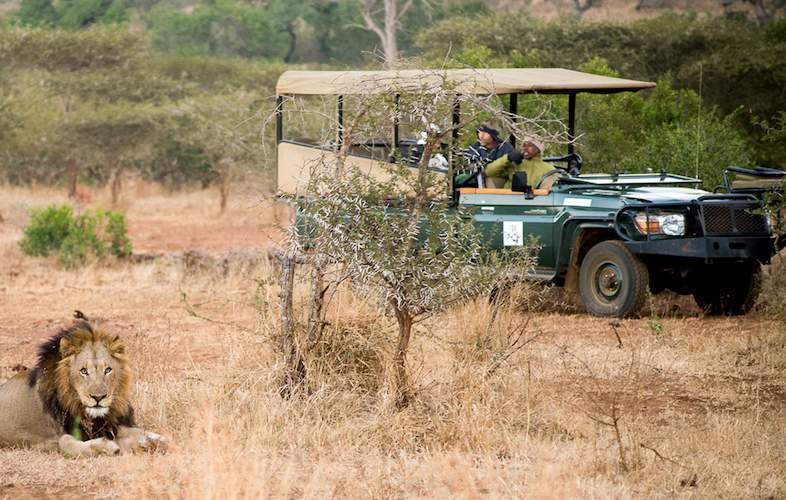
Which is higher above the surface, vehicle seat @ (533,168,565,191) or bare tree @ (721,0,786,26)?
bare tree @ (721,0,786,26)

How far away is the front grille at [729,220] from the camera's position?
1057cm

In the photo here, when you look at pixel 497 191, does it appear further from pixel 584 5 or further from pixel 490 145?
pixel 584 5

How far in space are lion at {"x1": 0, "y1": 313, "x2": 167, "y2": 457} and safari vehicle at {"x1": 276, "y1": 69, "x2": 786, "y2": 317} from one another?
4185 mm

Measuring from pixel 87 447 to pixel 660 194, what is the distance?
5.98 metres

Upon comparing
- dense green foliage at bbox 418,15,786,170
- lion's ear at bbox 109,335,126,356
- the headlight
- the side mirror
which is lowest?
lion's ear at bbox 109,335,126,356

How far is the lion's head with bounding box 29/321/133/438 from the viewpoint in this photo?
6.41m

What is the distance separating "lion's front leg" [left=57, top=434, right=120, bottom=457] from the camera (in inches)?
248

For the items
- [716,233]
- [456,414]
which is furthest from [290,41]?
[456,414]

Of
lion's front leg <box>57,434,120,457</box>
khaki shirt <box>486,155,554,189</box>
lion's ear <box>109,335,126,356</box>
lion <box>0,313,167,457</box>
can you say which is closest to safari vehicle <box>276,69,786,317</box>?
khaki shirt <box>486,155,554,189</box>

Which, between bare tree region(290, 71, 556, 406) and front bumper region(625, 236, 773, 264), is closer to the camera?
bare tree region(290, 71, 556, 406)

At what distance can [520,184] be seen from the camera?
36.6ft

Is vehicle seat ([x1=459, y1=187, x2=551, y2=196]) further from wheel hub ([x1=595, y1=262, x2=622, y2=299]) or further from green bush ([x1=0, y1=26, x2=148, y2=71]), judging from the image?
green bush ([x1=0, y1=26, x2=148, y2=71])

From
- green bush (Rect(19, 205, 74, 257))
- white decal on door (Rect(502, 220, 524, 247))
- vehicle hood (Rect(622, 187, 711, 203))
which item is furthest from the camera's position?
green bush (Rect(19, 205, 74, 257))

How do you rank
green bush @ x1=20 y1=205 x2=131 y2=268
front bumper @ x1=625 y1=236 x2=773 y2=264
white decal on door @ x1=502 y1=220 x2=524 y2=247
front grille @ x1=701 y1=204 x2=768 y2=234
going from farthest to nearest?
green bush @ x1=20 y1=205 x2=131 y2=268
white decal on door @ x1=502 y1=220 x2=524 y2=247
front grille @ x1=701 y1=204 x2=768 y2=234
front bumper @ x1=625 y1=236 x2=773 y2=264
